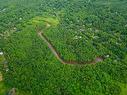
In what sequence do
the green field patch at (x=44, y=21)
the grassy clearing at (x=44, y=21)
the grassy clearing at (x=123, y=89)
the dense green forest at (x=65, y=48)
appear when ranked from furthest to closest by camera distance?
the grassy clearing at (x=44, y=21), the green field patch at (x=44, y=21), the dense green forest at (x=65, y=48), the grassy clearing at (x=123, y=89)

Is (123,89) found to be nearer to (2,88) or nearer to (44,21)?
(2,88)

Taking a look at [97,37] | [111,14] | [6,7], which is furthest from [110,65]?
[6,7]

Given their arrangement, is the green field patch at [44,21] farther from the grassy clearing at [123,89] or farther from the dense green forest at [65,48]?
the grassy clearing at [123,89]

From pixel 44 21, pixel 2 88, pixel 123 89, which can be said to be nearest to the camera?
pixel 123 89

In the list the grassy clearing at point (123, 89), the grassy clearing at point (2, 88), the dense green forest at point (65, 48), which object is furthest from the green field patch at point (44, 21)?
the grassy clearing at point (123, 89)

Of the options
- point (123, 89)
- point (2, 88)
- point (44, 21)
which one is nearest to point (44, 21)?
point (44, 21)

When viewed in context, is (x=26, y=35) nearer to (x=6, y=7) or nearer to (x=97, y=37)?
(x=97, y=37)

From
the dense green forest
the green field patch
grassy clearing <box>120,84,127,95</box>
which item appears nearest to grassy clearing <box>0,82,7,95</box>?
the dense green forest

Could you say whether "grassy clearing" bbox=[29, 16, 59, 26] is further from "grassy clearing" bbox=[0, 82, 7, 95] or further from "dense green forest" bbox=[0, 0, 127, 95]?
"grassy clearing" bbox=[0, 82, 7, 95]
